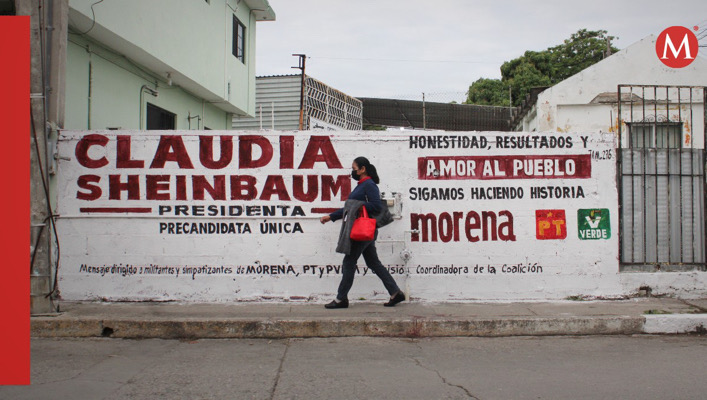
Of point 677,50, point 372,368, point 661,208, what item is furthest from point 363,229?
point 677,50

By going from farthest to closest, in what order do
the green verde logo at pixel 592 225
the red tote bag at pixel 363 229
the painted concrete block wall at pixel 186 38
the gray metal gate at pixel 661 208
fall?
the painted concrete block wall at pixel 186 38
the gray metal gate at pixel 661 208
the green verde logo at pixel 592 225
the red tote bag at pixel 363 229

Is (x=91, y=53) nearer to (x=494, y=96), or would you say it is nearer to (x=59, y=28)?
(x=59, y=28)

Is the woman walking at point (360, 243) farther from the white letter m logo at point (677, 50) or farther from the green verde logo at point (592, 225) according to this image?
the white letter m logo at point (677, 50)

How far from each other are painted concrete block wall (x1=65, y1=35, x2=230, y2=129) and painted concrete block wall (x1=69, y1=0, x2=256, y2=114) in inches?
10.6

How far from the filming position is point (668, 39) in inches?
628

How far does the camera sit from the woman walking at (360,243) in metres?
6.72

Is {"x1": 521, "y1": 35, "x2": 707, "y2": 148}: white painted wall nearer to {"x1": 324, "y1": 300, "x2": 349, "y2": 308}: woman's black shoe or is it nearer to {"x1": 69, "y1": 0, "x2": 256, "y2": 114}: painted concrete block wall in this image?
{"x1": 69, "y1": 0, "x2": 256, "y2": 114}: painted concrete block wall

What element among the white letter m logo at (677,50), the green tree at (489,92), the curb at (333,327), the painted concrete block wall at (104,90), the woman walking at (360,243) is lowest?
the curb at (333,327)

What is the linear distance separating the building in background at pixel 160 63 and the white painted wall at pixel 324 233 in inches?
88.3

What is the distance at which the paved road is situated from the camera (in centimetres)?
425

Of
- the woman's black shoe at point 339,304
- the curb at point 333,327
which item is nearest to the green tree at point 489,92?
the curb at point 333,327

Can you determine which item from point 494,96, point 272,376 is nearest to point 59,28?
point 272,376

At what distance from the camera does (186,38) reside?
40.3 feet

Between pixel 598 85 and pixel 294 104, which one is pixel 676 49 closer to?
pixel 598 85
